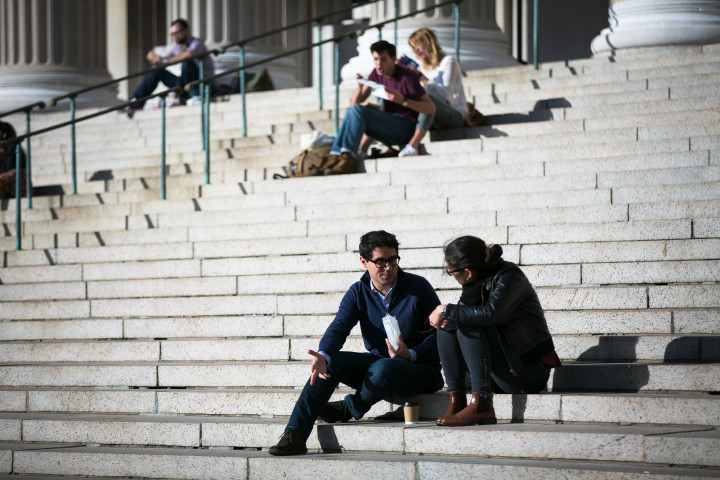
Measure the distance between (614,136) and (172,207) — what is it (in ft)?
12.2

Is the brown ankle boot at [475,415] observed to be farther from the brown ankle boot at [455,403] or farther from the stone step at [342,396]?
the stone step at [342,396]

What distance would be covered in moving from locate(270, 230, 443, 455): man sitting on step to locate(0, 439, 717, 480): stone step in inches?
11.5

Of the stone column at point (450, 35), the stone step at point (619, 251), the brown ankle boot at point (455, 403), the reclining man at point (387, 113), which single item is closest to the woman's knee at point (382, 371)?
the brown ankle boot at point (455, 403)

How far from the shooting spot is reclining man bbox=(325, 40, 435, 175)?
37.9ft

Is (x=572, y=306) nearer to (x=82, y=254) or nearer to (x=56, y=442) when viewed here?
(x=56, y=442)

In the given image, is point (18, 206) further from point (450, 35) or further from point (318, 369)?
point (450, 35)

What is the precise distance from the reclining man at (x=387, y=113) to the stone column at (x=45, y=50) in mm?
7092

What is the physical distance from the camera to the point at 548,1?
862 inches

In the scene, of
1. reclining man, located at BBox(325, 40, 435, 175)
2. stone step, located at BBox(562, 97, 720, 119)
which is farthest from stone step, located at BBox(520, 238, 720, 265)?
reclining man, located at BBox(325, 40, 435, 175)

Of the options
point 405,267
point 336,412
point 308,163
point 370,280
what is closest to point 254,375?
point 336,412

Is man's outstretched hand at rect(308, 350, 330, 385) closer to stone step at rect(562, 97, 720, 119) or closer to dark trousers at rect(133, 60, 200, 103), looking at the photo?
stone step at rect(562, 97, 720, 119)

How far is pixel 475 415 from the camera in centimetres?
701

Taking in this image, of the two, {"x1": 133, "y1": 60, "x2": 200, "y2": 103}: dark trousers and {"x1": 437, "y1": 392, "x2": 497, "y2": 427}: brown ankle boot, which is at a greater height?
{"x1": 133, "y1": 60, "x2": 200, "y2": 103}: dark trousers

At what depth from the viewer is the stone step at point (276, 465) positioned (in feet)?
20.7
